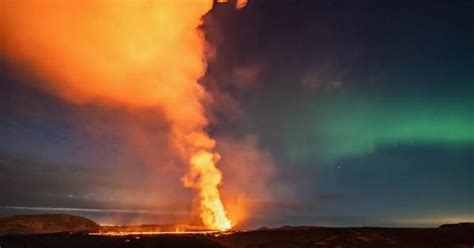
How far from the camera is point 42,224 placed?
130 meters

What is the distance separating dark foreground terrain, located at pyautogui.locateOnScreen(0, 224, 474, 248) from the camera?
67375 millimetres

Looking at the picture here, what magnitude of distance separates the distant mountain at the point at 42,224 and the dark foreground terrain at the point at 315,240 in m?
48.5

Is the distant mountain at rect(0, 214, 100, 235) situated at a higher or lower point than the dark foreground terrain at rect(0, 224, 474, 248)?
higher

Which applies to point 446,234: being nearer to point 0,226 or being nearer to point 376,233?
point 376,233

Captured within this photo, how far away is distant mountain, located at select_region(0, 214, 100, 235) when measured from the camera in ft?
385

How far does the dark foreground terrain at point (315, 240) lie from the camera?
221ft

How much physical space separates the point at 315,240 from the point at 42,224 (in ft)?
336

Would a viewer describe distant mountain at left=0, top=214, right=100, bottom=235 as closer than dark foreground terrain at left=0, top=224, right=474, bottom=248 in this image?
No

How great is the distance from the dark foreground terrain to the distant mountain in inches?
1910

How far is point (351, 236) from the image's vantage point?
72.4 meters

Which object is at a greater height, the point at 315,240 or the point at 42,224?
the point at 42,224

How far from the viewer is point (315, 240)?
71438mm

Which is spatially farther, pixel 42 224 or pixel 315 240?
pixel 42 224

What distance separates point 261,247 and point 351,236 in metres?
18.5
